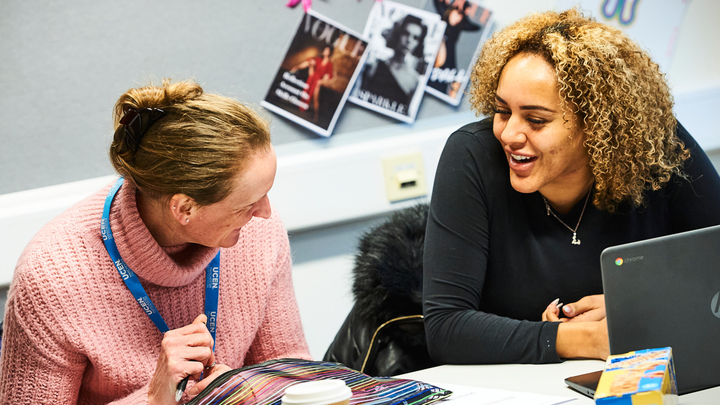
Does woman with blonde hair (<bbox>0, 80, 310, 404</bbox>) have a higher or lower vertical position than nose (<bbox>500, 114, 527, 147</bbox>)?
lower

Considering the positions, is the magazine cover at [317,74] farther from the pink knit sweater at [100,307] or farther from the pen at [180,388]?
the pen at [180,388]

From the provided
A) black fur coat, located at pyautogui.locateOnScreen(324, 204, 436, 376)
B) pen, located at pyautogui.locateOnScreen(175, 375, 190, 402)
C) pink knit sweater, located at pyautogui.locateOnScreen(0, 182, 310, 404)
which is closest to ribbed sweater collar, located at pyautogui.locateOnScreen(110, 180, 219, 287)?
pink knit sweater, located at pyautogui.locateOnScreen(0, 182, 310, 404)

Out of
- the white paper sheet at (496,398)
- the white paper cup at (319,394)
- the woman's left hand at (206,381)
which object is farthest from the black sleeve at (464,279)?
the white paper cup at (319,394)

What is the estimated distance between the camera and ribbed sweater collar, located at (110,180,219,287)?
1126mm

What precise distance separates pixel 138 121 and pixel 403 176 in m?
1.06

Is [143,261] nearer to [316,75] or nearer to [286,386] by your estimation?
[286,386]

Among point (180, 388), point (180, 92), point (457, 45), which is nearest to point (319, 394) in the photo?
point (180, 388)

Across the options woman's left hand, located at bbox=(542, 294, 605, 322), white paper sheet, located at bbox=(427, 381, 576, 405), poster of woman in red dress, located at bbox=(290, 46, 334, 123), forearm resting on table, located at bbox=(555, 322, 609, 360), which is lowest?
white paper sheet, located at bbox=(427, 381, 576, 405)

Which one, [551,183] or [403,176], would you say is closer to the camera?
[551,183]

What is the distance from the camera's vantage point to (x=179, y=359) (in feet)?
3.35

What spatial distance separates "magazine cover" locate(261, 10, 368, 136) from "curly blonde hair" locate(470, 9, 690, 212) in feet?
2.39

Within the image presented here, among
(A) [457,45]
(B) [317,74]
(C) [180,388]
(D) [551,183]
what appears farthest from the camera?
(A) [457,45]

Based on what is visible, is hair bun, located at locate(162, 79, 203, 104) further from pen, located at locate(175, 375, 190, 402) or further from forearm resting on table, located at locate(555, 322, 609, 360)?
forearm resting on table, located at locate(555, 322, 609, 360)

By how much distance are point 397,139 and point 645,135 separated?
2.96ft
